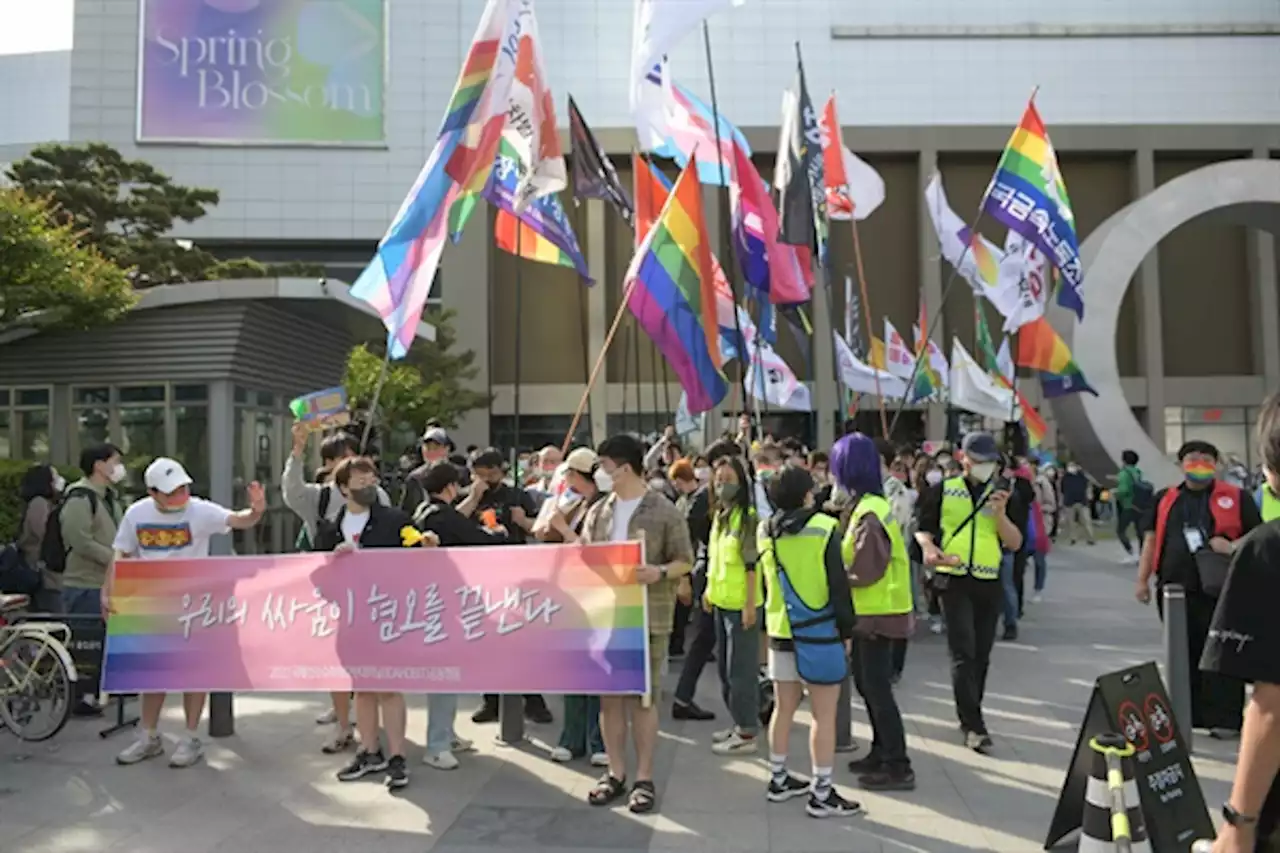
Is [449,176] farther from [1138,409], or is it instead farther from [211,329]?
[1138,409]

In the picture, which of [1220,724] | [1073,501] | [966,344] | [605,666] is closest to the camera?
[605,666]

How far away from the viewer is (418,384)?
100.0 ft

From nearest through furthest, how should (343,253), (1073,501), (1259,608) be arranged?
(1259,608)
(1073,501)
(343,253)

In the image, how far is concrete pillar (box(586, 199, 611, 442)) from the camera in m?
37.3

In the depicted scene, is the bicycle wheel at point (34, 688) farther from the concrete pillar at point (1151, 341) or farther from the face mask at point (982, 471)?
the concrete pillar at point (1151, 341)

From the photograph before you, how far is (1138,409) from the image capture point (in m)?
38.5

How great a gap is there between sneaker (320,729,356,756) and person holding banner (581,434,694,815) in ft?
6.24

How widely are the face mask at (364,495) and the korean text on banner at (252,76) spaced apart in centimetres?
3695

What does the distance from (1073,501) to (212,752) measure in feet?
66.7

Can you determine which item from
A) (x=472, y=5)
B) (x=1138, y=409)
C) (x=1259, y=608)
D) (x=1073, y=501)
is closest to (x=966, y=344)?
(x=1138, y=409)

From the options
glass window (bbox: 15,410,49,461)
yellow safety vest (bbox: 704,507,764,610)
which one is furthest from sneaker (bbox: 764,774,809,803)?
glass window (bbox: 15,410,49,461)

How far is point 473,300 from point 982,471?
32475 millimetres

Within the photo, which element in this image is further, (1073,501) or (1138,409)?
(1138,409)

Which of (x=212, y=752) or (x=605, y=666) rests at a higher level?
(x=605, y=666)
